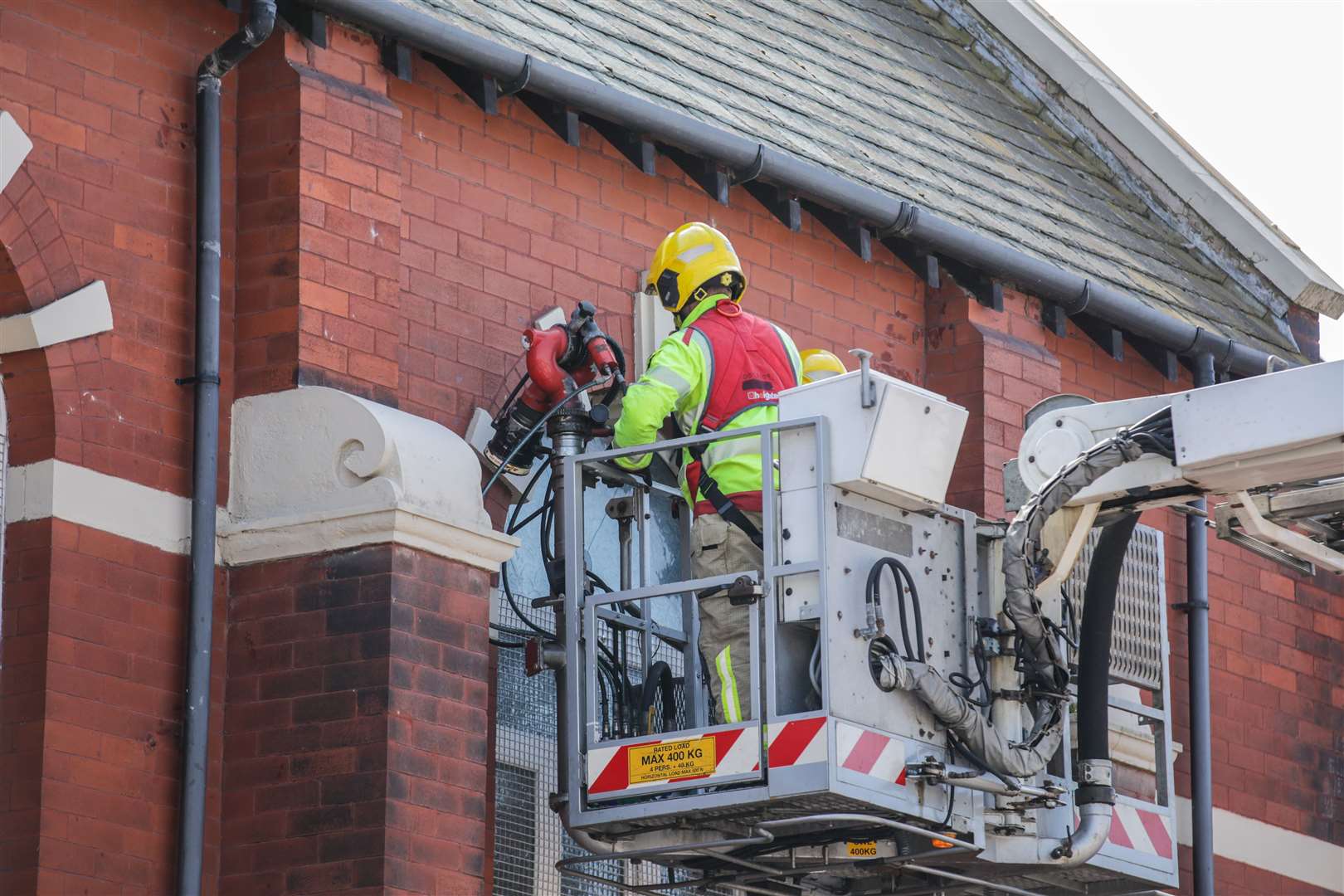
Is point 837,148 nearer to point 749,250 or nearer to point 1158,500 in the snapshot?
point 749,250

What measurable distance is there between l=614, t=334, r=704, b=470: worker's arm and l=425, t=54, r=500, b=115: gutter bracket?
63.8 inches

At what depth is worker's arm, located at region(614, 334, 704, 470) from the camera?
1158 cm

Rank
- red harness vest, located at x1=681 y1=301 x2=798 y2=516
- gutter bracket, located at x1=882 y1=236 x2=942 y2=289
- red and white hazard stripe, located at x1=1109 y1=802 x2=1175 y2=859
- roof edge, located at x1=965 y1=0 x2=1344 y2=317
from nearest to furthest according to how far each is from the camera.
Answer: red harness vest, located at x1=681 y1=301 x2=798 y2=516, red and white hazard stripe, located at x1=1109 y1=802 x2=1175 y2=859, gutter bracket, located at x1=882 y1=236 x2=942 y2=289, roof edge, located at x1=965 y1=0 x2=1344 y2=317

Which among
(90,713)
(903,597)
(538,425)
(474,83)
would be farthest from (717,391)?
(90,713)

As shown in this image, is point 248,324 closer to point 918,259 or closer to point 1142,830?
point 1142,830

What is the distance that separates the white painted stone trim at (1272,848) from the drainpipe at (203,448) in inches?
273

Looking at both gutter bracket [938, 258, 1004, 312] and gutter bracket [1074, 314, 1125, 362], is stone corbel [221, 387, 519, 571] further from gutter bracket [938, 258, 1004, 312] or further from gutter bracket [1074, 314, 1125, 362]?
gutter bracket [1074, 314, 1125, 362]

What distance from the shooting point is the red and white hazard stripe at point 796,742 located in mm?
10586

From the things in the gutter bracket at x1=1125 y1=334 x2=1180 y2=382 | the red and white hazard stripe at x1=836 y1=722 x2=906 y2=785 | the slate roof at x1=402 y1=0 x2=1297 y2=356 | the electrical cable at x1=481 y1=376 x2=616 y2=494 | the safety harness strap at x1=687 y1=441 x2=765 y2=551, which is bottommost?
the red and white hazard stripe at x1=836 y1=722 x2=906 y2=785

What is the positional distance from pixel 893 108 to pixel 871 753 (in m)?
6.60

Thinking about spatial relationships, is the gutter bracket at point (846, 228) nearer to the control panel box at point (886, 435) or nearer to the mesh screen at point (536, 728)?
the mesh screen at point (536, 728)

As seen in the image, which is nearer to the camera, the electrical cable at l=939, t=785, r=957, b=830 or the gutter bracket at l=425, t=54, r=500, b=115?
the electrical cable at l=939, t=785, r=957, b=830

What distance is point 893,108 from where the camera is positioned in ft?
54.1

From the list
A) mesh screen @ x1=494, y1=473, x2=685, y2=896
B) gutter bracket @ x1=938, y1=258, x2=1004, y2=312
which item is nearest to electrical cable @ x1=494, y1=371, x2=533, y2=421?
mesh screen @ x1=494, y1=473, x2=685, y2=896
